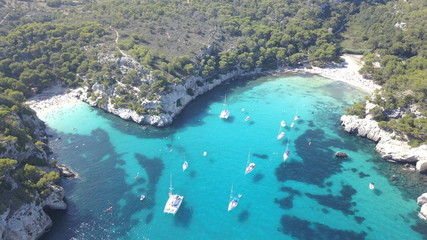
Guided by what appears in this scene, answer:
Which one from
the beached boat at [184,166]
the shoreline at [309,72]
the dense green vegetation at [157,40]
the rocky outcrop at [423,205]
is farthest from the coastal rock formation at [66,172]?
the rocky outcrop at [423,205]

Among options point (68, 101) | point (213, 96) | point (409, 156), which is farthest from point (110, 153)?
point (409, 156)

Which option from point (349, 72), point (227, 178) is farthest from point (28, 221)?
point (349, 72)

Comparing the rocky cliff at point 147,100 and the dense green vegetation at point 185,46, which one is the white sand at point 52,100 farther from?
the rocky cliff at point 147,100

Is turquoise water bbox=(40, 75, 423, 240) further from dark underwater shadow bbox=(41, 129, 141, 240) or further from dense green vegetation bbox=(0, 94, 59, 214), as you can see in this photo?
dense green vegetation bbox=(0, 94, 59, 214)

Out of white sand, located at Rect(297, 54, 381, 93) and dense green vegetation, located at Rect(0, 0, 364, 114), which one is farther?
white sand, located at Rect(297, 54, 381, 93)

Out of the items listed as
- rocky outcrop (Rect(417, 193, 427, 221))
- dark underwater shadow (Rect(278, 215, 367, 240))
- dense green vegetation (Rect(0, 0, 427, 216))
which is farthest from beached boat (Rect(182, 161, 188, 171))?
rocky outcrop (Rect(417, 193, 427, 221))

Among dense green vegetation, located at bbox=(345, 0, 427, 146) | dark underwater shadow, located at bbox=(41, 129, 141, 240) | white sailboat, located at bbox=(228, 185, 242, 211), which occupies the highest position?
dense green vegetation, located at bbox=(345, 0, 427, 146)

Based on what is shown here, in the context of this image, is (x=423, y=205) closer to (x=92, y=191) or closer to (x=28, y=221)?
(x=92, y=191)
